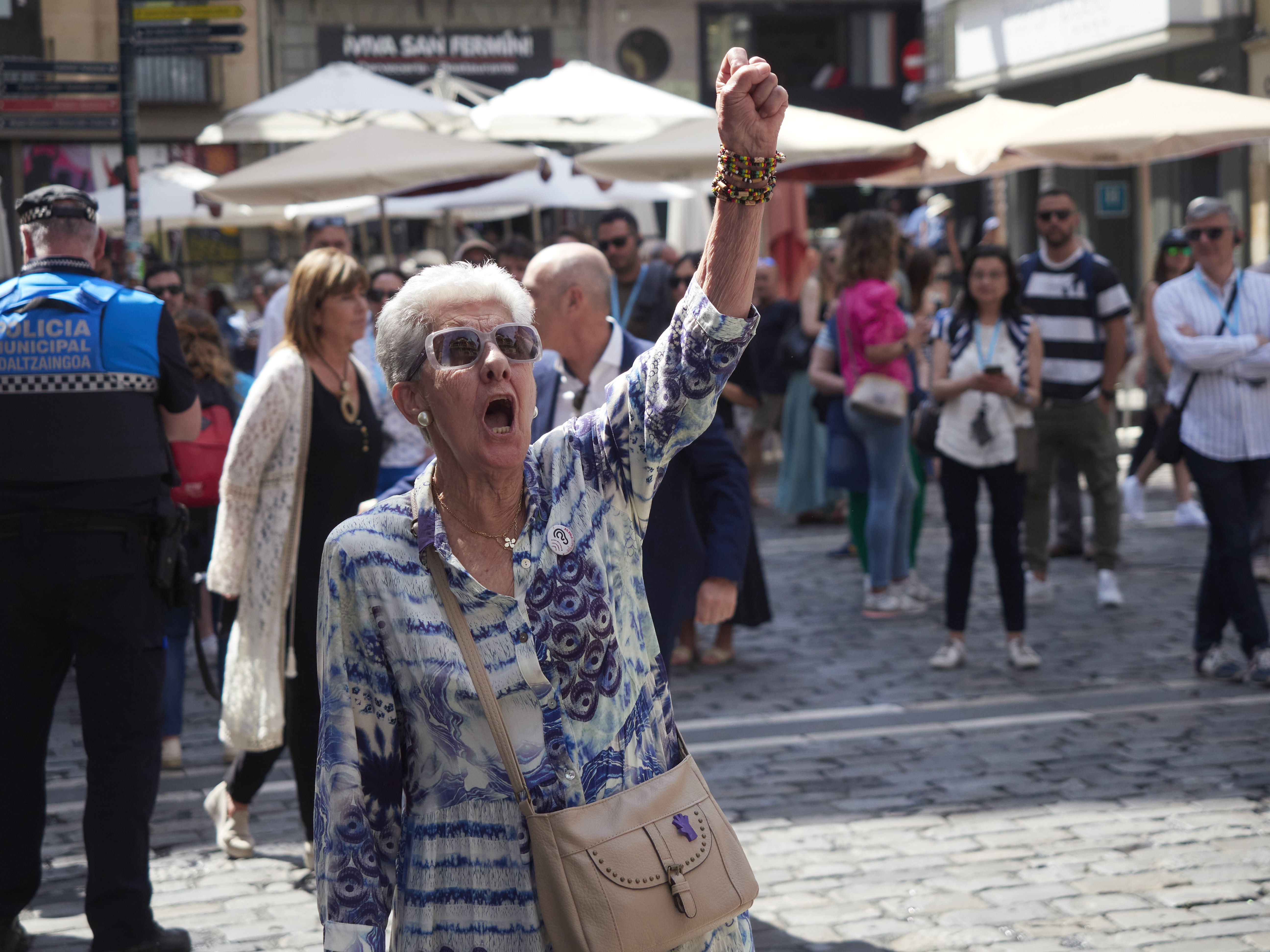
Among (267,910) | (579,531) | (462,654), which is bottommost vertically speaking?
(267,910)

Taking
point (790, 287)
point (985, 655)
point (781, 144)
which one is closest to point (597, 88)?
point (781, 144)

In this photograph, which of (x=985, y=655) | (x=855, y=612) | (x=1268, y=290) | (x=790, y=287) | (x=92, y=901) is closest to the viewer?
(x=92, y=901)

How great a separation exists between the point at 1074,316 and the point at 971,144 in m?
2.22

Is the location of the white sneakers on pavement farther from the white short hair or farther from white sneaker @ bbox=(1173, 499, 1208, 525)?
white sneaker @ bbox=(1173, 499, 1208, 525)

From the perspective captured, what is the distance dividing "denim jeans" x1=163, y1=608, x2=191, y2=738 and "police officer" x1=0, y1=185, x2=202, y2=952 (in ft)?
6.84

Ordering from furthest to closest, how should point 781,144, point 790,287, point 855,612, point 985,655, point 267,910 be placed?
point 790,287
point 781,144
point 855,612
point 985,655
point 267,910

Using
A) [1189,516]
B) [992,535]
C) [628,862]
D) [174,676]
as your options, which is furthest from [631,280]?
[628,862]

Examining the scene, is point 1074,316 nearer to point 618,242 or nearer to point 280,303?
point 618,242

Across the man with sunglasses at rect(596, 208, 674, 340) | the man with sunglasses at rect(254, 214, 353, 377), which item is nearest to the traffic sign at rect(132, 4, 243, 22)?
the man with sunglasses at rect(254, 214, 353, 377)

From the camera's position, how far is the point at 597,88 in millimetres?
12164

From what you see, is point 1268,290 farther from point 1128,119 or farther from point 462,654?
point 462,654

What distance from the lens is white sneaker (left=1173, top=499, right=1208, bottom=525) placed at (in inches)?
472

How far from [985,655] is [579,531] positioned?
20.0ft

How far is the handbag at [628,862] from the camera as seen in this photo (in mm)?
2301
